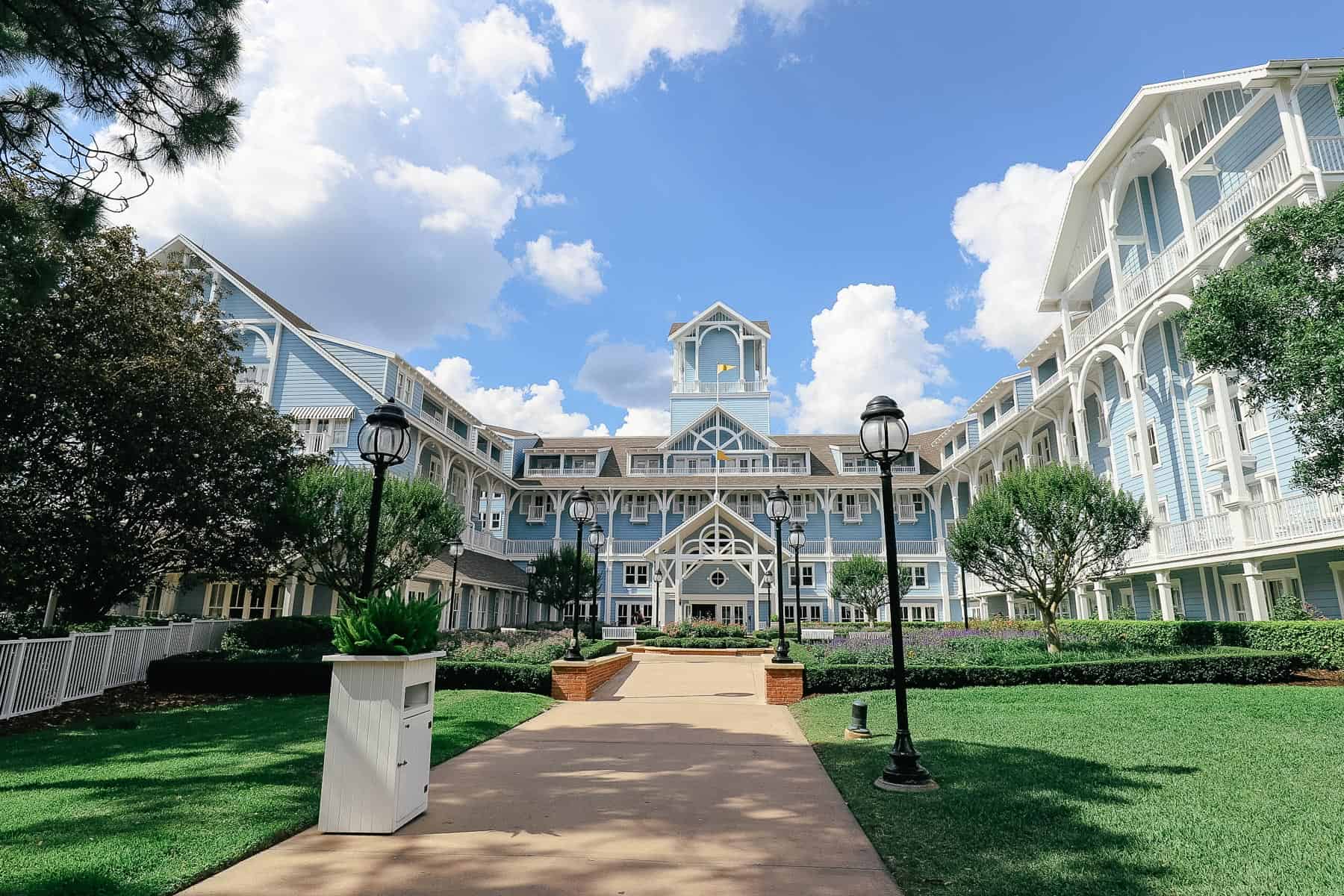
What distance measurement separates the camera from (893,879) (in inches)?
160

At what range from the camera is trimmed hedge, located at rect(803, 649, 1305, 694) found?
38.9 ft

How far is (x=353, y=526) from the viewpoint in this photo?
56.1 ft

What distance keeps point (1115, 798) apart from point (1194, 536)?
581 inches

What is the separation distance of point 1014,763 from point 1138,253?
20.4 meters

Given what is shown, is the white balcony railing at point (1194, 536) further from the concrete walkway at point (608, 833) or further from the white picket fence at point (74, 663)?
the white picket fence at point (74, 663)

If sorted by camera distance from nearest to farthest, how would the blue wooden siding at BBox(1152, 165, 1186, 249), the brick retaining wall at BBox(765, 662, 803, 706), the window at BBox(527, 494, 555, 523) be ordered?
the brick retaining wall at BBox(765, 662, 803, 706) → the blue wooden siding at BBox(1152, 165, 1186, 249) → the window at BBox(527, 494, 555, 523)

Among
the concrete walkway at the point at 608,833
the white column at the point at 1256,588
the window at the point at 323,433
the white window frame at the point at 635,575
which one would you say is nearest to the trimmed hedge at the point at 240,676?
the concrete walkway at the point at 608,833

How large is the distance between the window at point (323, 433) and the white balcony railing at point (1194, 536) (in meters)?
25.7

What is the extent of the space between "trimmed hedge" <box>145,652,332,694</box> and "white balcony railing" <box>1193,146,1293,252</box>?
21525mm

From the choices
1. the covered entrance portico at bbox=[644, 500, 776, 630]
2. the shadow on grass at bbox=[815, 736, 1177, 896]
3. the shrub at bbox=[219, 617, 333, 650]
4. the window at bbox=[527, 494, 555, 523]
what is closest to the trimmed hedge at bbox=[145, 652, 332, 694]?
the shrub at bbox=[219, 617, 333, 650]

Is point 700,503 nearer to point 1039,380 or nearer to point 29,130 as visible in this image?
point 1039,380

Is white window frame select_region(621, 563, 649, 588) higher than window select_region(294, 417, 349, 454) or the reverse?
the reverse

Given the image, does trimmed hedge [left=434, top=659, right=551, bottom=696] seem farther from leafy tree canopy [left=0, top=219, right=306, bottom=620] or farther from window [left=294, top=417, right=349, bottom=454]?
window [left=294, top=417, right=349, bottom=454]

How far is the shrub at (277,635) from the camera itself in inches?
728
